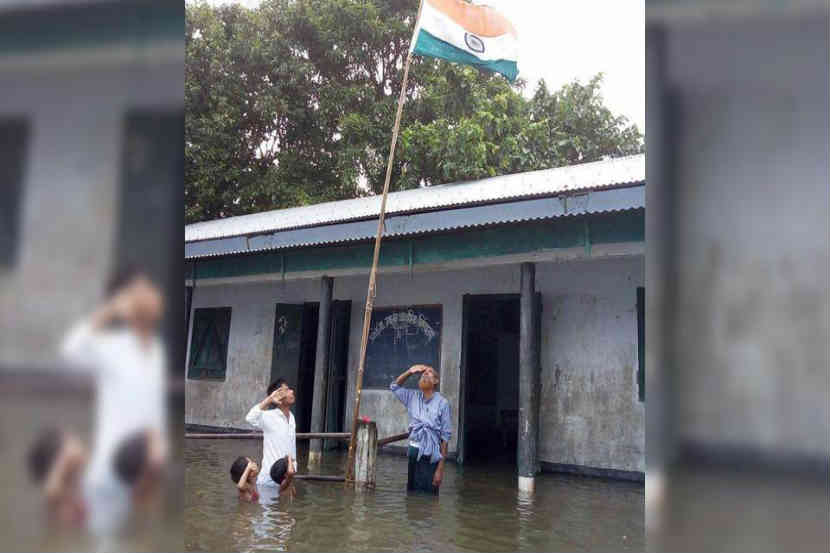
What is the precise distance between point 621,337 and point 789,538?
7587 millimetres

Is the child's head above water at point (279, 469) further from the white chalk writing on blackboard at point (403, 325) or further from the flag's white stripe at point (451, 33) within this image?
the flag's white stripe at point (451, 33)

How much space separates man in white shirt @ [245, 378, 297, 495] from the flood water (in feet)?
1.38

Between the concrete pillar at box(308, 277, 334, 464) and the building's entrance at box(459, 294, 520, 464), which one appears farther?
the building's entrance at box(459, 294, 520, 464)

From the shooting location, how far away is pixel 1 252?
1235 millimetres

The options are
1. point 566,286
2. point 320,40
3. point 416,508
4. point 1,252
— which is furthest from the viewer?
point 320,40

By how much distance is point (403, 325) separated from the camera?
10430 millimetres

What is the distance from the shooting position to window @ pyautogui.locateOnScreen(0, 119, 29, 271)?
1.24m

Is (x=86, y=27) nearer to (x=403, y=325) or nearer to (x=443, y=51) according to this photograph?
(x=443, y=51)

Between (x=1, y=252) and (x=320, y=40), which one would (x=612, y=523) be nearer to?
(x=1, y=252)

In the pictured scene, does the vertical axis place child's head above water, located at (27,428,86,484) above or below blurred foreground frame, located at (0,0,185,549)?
below

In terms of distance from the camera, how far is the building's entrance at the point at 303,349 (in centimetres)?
1091

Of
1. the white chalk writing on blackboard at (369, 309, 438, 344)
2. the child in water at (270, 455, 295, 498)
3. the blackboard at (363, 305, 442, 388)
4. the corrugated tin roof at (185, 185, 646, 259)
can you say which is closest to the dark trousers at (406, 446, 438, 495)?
the child in water at (270, 455, 295, 498)

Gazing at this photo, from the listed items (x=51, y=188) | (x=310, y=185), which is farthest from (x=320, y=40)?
(x=51, y=188)

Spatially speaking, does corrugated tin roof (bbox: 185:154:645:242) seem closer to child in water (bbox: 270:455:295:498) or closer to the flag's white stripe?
the flag's white stripe
